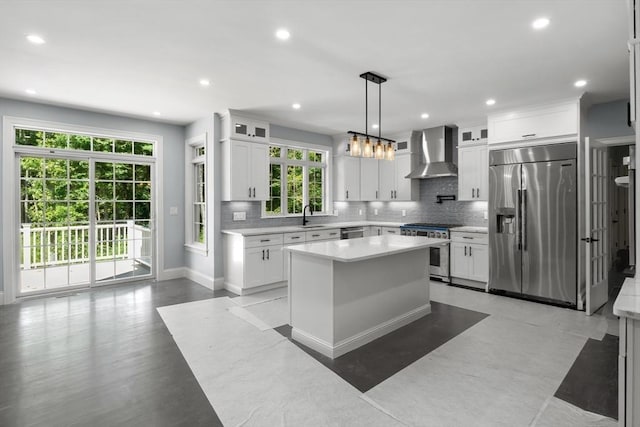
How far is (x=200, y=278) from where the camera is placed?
546 centimetres

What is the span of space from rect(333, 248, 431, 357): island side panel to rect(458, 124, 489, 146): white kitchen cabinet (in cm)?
249

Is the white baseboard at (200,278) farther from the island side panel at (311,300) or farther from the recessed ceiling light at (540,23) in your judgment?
the recessed ceiling light at (540,23)

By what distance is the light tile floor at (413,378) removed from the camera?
6.89 ft

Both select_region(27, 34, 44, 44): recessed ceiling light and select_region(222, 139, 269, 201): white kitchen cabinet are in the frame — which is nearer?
select_region(27, 34, 44, 44): recessed ceiling light

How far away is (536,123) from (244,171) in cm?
421

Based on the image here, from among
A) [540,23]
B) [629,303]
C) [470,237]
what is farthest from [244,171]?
[629,303]

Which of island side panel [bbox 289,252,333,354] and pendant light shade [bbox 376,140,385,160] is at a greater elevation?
pendant light shade [bbox 376,140,385,160]

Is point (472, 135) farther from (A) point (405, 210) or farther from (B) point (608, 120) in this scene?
(A) point (405, 210)

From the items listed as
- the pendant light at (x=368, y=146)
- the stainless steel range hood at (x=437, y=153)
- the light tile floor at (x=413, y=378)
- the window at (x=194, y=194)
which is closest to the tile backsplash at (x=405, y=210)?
the stainless steel range hood at (x=437, y=153)

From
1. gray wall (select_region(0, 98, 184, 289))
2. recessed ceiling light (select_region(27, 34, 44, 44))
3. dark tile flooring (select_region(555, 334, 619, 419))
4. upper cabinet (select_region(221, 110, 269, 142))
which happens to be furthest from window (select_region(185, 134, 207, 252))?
dark tile flooring (select_region(555, 334, 619, 419))

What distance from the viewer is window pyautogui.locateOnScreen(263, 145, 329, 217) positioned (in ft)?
20.2

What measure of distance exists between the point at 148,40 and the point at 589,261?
5090 millimetres

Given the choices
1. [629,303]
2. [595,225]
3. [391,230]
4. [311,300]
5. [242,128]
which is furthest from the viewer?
[391,230]

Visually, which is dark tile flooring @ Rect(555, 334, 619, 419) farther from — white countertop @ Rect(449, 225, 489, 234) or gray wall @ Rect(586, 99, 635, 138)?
gray wall @ Rect(586, 99, 635, 138)
